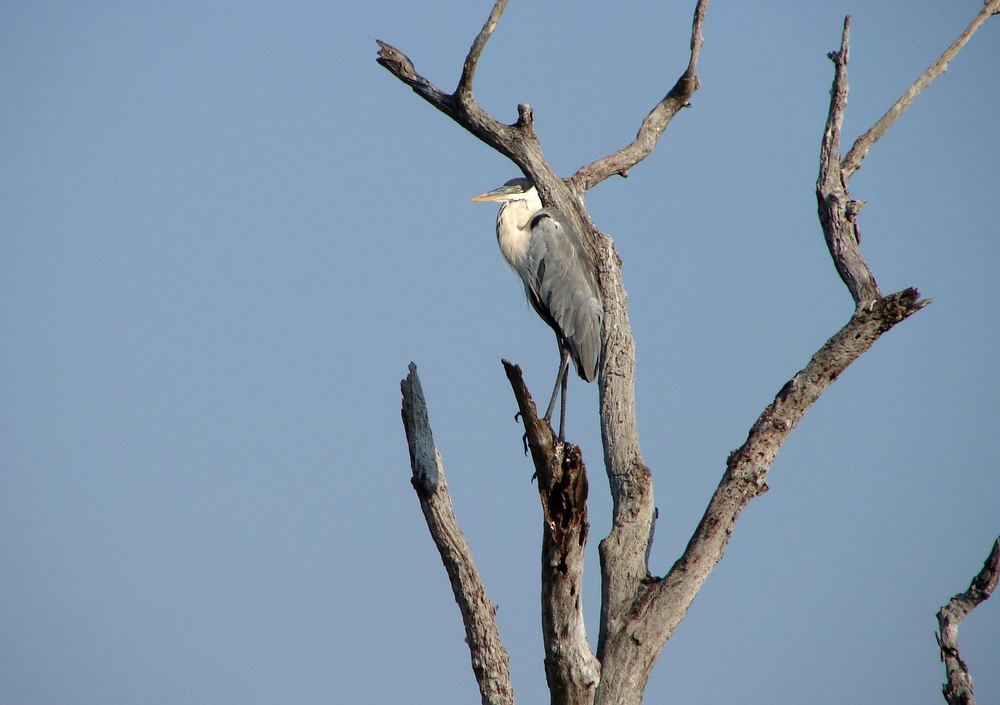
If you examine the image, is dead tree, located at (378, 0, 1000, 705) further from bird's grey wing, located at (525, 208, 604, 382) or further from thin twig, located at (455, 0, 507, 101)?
bird's grey wing, located at (525, 208, 604, 382)

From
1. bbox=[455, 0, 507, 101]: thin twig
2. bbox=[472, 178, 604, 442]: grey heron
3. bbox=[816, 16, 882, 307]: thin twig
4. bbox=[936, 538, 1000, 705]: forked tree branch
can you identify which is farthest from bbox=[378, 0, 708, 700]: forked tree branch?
bbox=[936, 538, 1000, 705]: forked tree branch

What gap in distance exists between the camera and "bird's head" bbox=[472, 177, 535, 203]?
8281mm

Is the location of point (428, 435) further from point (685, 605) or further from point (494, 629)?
point (685, 605)

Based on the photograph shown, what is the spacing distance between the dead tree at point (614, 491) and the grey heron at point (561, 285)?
1128 mm

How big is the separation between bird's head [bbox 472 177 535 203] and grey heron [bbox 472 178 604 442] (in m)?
0.14

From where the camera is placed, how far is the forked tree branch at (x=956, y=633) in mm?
5742

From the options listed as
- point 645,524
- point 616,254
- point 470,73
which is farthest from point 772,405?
point 470,73

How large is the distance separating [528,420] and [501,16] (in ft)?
7.18

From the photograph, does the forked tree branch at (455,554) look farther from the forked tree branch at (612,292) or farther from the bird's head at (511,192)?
the bird's head at (511,192)

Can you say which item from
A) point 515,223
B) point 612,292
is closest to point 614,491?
point 612,292

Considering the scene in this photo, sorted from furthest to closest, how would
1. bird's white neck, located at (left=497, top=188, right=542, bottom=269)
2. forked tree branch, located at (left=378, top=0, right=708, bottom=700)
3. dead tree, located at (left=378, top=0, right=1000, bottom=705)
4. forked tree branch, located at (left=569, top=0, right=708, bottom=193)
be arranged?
bird's white neck, located at (left=497, top=188, right=542, bottom=269) < forked tree branch, located at (left=569, top=0, right=708, bottom=193) < forked tree branch, located at (left=378, top=0, right=708, bottom=700) < dead tree, located at (left=378, top=0, right=1000, bottom=705)

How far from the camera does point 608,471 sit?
5.90 m

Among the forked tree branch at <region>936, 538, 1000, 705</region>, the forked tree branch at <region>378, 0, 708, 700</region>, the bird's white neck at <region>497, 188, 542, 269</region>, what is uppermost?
the bird's white neck at <region>497, 188, 542, 269</region>

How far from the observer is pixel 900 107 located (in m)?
6.38
